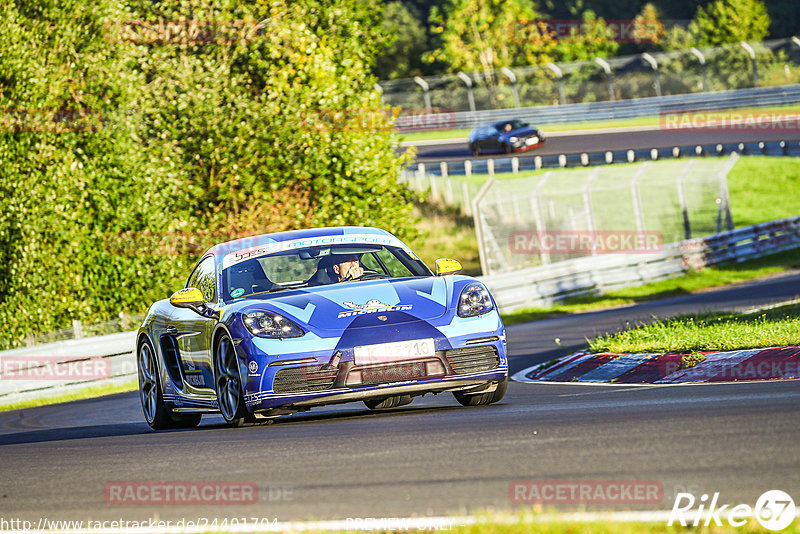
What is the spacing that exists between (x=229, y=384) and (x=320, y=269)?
120cm

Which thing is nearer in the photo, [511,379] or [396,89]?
[511,379]

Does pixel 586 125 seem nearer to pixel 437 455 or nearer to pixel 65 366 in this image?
pixel 65 366

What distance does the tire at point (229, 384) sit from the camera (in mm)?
8453

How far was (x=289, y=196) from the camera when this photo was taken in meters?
26.3

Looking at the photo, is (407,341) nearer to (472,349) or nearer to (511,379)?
(472,349)

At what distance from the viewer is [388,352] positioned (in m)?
8.15

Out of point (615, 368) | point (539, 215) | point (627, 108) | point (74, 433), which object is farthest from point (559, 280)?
point (627, 108)

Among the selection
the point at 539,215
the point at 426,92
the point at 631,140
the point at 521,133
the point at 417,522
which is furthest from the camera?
the point at 426,92

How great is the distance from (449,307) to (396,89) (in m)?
52.3

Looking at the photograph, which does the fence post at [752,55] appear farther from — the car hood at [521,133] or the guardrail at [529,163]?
the car hood at [521,133]

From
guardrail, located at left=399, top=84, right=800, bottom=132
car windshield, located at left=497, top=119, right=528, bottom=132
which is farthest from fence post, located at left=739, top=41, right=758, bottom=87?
car windshield, located at left=497, top=119, right=528, bottom=132

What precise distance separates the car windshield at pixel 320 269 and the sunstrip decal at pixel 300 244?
0.04m

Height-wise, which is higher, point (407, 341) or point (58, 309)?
point (407, 341)

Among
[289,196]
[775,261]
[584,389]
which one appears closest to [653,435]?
[584,389]
